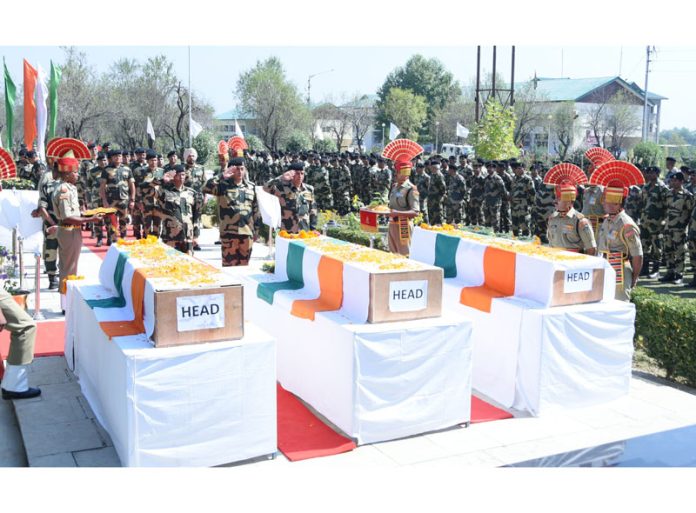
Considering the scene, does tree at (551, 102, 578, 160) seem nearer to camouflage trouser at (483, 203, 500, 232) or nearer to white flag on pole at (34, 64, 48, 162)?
camouflage trouser at (483, 203, 500, 232)

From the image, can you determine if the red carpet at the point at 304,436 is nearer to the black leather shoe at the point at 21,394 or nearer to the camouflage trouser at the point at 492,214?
the black leather shoe at the point at 21,394

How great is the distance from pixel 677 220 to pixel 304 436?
27.6 feet

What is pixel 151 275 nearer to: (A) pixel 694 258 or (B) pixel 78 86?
(A) pixel 694 258

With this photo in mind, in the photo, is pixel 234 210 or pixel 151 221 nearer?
pixel 234 210

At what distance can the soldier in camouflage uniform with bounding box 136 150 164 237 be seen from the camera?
447 inches

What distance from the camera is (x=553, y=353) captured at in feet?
18.1

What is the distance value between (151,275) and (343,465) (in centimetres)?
178

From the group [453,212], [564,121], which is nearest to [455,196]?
[453,212]

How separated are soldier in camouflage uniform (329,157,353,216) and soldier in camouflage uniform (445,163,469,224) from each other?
3.93 metres

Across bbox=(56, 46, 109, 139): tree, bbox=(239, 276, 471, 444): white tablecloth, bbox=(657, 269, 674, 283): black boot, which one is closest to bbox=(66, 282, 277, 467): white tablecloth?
bbox=(239, 276, 471, 444): white tablecloth

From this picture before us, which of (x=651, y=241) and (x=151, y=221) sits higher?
(x=151, y=221)

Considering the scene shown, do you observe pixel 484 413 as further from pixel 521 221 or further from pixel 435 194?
pixel 435 194

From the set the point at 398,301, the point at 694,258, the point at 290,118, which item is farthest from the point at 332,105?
the point at 398,301

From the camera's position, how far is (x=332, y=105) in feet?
207
